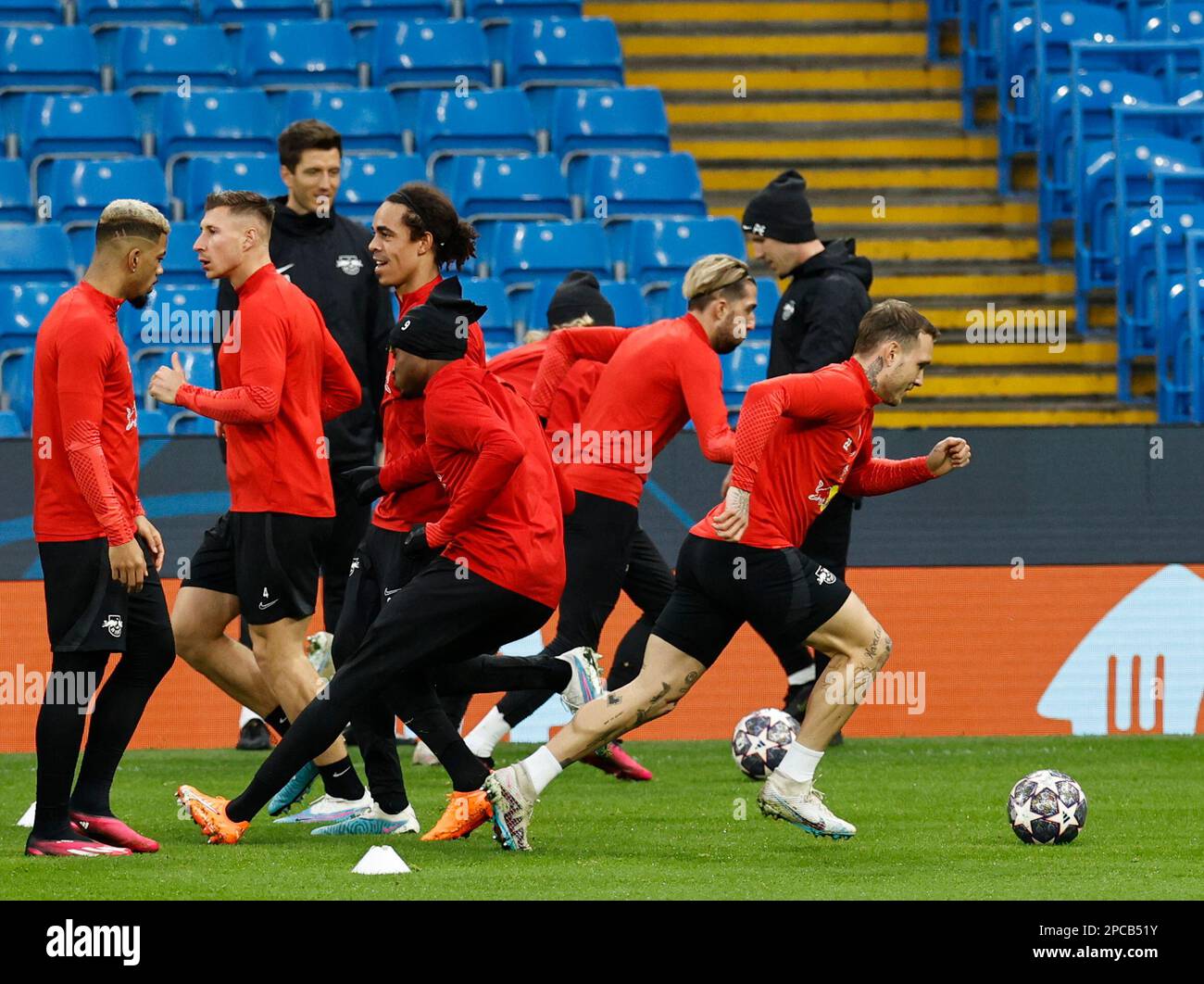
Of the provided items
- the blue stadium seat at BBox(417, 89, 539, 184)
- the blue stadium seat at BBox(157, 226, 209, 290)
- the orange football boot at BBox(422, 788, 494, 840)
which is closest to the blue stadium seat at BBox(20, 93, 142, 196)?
the blue stadium seat at BBox(157, 226, 209, 290)

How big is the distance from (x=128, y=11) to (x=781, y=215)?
6.81 m

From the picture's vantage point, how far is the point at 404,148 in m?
13.9

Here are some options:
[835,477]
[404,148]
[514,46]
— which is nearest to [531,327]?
A: [404,148]

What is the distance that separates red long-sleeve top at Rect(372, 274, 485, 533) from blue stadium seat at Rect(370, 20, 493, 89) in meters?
7.47

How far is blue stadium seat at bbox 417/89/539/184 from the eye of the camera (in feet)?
45.7

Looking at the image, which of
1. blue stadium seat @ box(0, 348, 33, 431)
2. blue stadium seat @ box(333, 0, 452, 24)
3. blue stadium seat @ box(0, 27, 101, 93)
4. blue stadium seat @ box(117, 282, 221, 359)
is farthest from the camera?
blue stadium seat @ box(333, 0, 452, 24)

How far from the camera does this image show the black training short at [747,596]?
6.91 metres

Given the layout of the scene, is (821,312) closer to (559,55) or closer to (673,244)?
(673,244)

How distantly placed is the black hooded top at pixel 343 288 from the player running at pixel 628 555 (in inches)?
21.7

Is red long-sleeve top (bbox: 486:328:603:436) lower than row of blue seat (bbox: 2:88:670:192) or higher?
lower

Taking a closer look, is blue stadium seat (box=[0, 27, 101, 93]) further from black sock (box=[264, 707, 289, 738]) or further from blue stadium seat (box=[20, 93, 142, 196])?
black sock (box=[264, 707, 289, 738])

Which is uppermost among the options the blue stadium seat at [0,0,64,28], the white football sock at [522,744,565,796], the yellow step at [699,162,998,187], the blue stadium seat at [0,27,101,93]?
the blue stadium seat at [0,0,64,28]

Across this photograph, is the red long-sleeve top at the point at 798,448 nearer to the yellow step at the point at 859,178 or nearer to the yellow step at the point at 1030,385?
the yellow step at the point at 1030,385

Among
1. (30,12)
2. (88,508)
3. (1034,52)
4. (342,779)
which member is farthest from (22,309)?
(1034,52)
